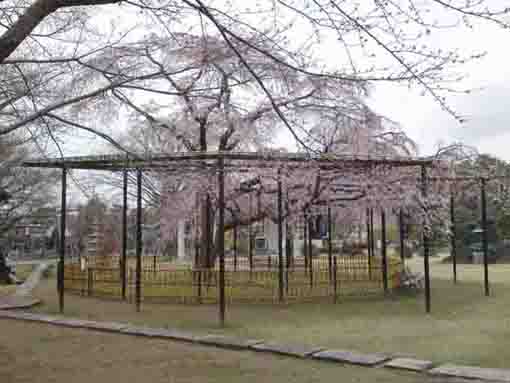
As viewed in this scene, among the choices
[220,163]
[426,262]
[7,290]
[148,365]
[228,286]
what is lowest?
[7,290]

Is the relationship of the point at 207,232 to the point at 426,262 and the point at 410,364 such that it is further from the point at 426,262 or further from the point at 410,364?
the point at 410,364

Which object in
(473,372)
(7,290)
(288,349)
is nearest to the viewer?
(473,372)

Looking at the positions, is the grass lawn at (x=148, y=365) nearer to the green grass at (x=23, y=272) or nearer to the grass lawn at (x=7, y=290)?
the grass lawn at (x=7, y=290)

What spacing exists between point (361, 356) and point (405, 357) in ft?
1.83

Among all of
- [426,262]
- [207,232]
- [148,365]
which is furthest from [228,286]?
[148,365]

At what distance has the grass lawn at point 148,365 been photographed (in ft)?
18.1

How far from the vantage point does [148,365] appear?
616 centimetres

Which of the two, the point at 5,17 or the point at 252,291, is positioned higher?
the point at 5,17

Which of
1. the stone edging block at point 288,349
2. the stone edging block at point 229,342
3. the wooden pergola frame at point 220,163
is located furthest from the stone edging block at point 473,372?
the wooden pergola frame at point 220,163

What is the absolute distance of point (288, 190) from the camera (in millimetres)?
15328

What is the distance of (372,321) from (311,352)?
10.0 feet

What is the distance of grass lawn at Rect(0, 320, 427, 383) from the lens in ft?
18.1

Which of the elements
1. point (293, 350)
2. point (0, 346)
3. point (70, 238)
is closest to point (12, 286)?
point (0, 346)

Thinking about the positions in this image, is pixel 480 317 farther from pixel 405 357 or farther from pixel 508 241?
pixel 508 241
